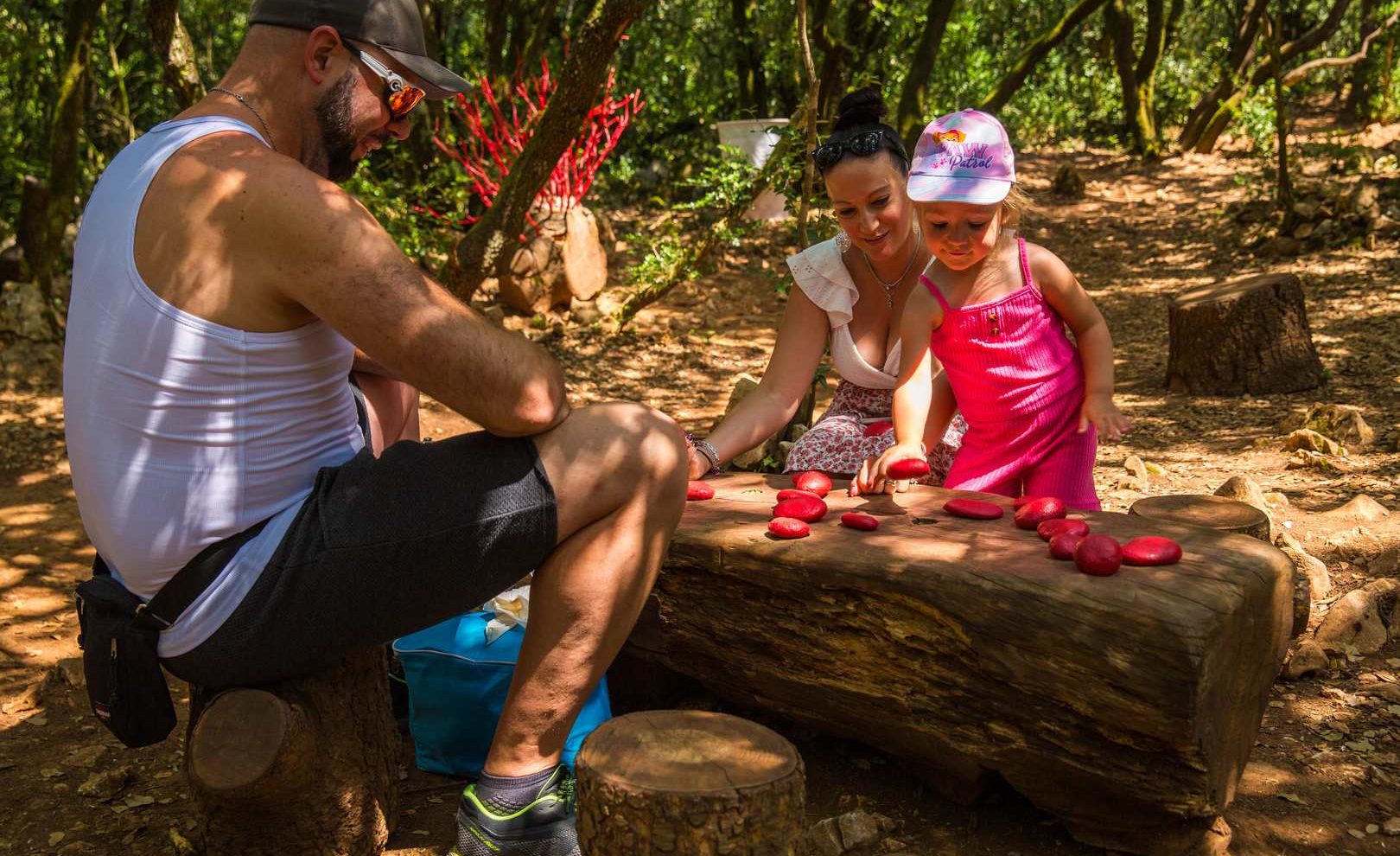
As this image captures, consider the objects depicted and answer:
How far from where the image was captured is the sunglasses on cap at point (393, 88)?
246 centimetres

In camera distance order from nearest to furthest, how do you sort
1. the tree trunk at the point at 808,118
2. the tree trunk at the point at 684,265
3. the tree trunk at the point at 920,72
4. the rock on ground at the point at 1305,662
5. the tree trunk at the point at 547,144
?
the rock on ground at the point at 1305,662, the tree trunk at the point at 808,118, the tree trunk at the point at 547,144, the tree trunk at the point at 684,265, the tree trunk at the point at 920,72

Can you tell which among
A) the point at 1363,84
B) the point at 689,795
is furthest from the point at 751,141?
the point at 689,795

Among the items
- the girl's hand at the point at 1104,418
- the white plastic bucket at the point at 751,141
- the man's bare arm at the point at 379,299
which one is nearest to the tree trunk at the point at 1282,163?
the white plastic bucket at the point at 751,141

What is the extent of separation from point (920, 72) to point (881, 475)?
7491 mm

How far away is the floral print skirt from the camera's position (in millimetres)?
3803

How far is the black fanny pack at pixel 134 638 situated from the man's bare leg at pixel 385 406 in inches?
30.4

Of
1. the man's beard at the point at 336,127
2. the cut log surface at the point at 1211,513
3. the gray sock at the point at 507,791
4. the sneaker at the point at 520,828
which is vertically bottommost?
the sneaker at the point at 520,828

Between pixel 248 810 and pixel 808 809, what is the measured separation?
1.28 meters

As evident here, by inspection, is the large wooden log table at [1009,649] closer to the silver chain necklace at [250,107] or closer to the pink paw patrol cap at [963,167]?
the pink paw patrol cap at [963,167]

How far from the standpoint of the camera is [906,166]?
365 cm

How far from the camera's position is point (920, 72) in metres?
9.87

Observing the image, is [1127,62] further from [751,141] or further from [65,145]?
[65,145]

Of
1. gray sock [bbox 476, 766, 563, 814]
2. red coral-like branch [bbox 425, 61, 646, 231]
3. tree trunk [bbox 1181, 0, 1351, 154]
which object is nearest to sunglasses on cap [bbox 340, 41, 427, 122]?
gray sock [bbox 476, 766, 563, 814]

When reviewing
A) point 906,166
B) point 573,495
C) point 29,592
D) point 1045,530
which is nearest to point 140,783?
point 573,495
